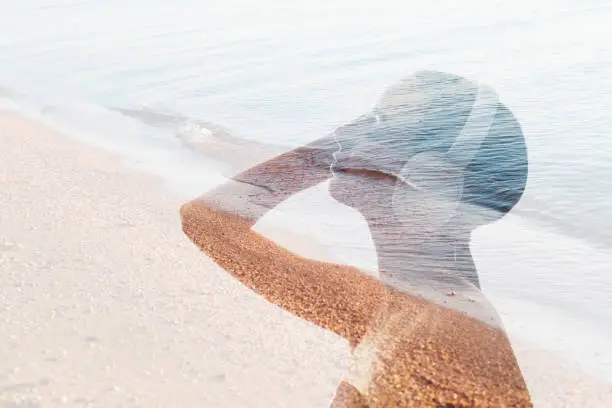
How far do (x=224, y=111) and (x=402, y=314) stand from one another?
3.89 meters

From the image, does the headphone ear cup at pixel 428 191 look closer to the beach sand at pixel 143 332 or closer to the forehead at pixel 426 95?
the forehead at pixel 426 95

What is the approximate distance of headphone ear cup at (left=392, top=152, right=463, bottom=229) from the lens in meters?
3.95

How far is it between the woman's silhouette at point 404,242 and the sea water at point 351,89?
12cm

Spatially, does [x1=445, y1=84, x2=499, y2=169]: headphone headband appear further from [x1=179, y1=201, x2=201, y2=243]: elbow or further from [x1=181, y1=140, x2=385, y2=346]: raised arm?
[x1=179, y1=201, x2=201, y2=243]: elbow

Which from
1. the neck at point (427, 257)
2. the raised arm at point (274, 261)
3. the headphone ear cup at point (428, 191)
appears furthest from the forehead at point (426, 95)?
the neck at point (427, 257)

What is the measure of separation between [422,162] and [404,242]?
132cm

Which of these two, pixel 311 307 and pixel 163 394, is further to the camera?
pixel 311 307

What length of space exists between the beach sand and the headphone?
1264mm

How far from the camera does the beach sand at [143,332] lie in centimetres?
233

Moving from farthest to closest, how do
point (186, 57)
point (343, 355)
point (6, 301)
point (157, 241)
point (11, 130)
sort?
1. point (186, 57)
2. point (11, 130)
3. point (157, 241)
4. point (6, 301)
5. point (343, 355)

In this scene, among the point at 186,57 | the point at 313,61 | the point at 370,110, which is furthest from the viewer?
the point at 186,57

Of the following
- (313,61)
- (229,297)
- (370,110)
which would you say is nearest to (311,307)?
(229,297)

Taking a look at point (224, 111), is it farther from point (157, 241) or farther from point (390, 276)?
point (390, 276)

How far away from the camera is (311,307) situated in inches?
115
